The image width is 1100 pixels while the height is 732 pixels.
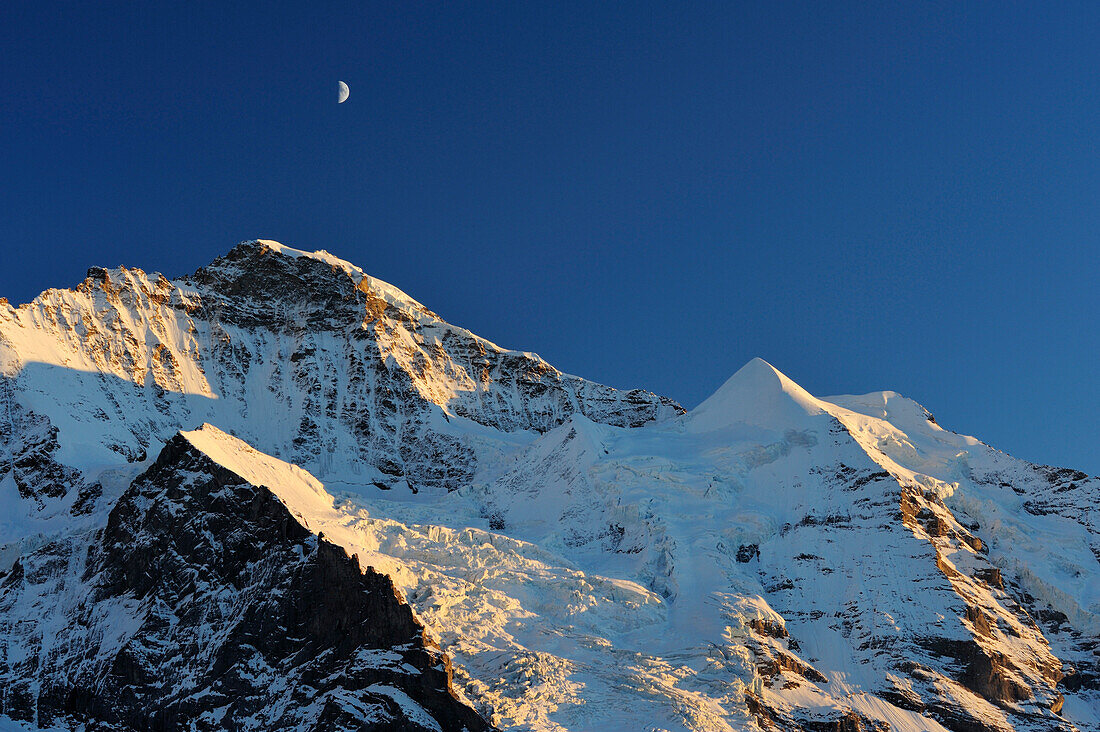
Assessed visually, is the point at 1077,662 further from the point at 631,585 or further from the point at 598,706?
the point at 598,706

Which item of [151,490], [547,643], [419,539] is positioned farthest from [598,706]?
[151,490]

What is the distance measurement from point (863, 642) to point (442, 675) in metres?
71.0

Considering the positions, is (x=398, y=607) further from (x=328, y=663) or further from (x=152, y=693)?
(x=152, y=693)

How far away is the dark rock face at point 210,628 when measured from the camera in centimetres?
15162

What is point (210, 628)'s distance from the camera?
538 feet

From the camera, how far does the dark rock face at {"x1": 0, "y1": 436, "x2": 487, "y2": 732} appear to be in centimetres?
15162

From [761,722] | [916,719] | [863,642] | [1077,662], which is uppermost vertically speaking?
[1077,662]

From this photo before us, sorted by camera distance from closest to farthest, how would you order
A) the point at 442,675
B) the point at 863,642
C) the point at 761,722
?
the point at 442,675 < the point at 761,722 < the point at 863,642

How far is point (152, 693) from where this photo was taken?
15938cm

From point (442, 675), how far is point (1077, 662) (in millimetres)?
109230

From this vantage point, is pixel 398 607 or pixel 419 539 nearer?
pixel 398 607

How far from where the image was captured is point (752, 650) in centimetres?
17625

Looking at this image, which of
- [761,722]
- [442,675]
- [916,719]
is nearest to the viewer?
[442,675]

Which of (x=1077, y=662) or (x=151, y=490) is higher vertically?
(x=1077, y=662)
